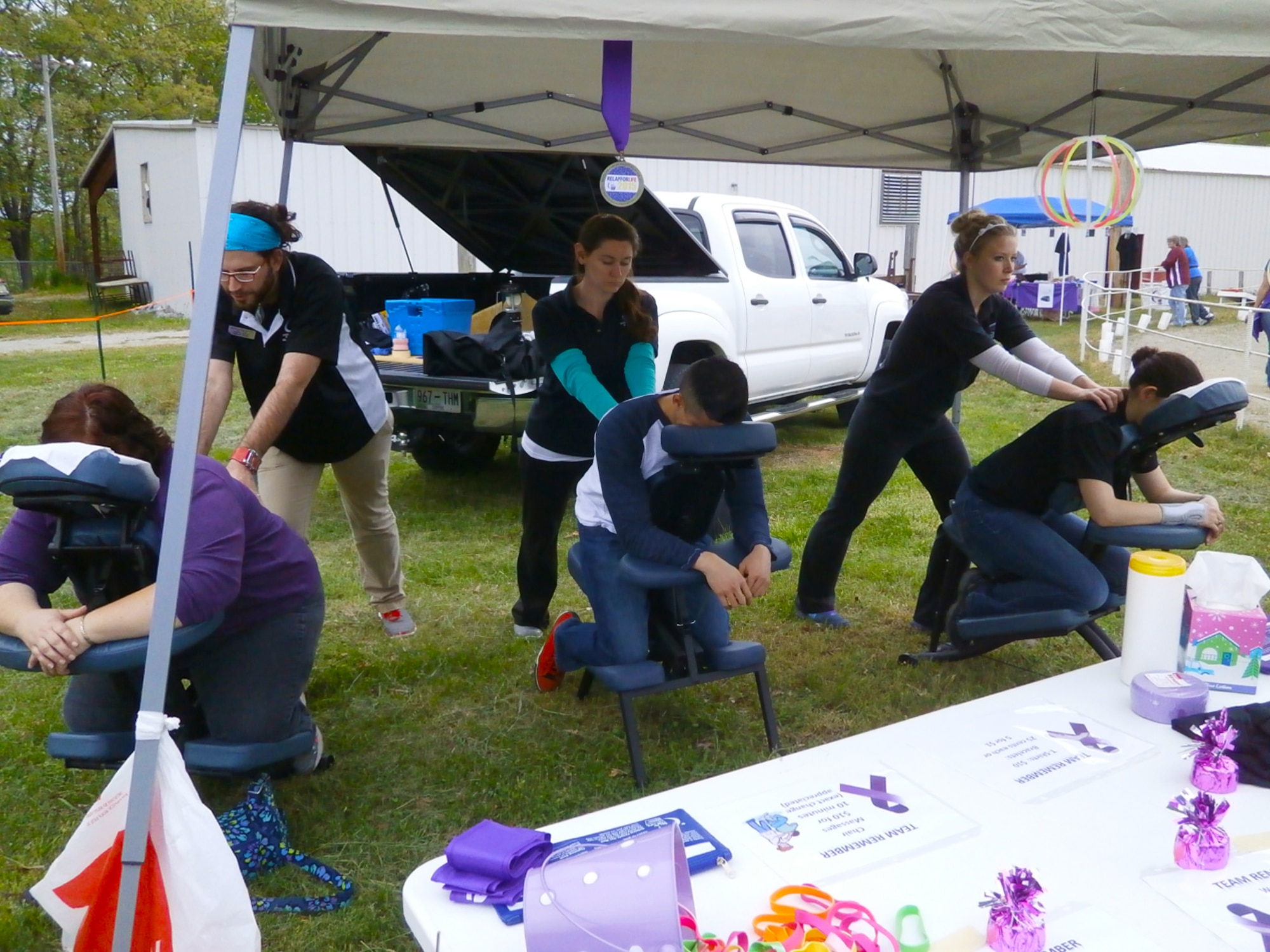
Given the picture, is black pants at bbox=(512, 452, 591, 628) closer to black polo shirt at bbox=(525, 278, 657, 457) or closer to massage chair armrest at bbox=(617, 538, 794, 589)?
black polo shirt at bbox=(525, 278, 657, 457)

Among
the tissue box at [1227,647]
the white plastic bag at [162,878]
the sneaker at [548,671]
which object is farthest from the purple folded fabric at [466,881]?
the sneaker at [548,671]

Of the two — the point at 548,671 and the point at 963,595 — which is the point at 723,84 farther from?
the point at 548,671

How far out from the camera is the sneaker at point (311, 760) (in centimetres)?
303

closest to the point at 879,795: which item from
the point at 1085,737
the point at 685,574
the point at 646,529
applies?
the point at 1085,737

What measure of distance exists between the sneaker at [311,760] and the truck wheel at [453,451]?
355cm

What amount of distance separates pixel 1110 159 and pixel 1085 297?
27.3 ft

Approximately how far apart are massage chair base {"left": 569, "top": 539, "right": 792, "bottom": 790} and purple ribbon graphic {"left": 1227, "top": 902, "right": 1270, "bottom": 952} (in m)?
1.54

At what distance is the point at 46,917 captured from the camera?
2445 mm

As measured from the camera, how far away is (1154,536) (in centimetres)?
307

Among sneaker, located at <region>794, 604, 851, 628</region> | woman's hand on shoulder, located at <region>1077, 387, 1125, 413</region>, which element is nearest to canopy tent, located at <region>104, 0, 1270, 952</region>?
woman's hand on shoulder, located at <region>1077, 387, 1125, 413</region>

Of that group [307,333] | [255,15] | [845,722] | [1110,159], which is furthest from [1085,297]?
[255,15]

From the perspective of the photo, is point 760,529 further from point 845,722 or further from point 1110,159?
point 1110,159

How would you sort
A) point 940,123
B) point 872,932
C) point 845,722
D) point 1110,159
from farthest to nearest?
point 940,123, point 1110,159, point 845,722, point 872,932

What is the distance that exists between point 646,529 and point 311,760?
46.3 inches
